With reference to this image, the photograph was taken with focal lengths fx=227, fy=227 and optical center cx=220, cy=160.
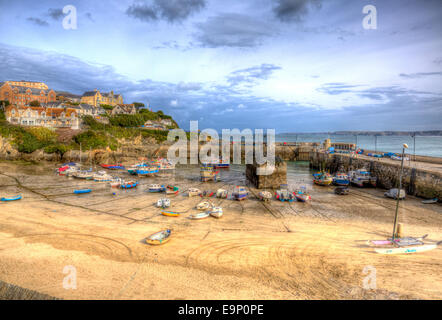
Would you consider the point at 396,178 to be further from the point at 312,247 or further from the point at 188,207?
the point at 188,207

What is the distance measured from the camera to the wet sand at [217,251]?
10.7 meters

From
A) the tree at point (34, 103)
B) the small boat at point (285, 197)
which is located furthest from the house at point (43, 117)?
the small boat at point (285, 197)

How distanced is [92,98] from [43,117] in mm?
32923

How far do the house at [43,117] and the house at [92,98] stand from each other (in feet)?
84.1

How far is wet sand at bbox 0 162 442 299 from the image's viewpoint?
10.7 metres

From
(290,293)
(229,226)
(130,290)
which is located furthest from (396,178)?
(130,290)

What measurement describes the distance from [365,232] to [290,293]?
10.5 metres

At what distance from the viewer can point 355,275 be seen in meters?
11.9

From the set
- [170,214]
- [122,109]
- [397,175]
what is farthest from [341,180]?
[122,109]

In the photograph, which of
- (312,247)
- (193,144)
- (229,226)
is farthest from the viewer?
(193,144)

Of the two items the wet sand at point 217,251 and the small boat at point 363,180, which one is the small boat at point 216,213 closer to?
the wet sand at point 217,251

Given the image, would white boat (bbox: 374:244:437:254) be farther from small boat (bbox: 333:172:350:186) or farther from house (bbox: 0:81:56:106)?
house (bbox: 0:81:56:106)

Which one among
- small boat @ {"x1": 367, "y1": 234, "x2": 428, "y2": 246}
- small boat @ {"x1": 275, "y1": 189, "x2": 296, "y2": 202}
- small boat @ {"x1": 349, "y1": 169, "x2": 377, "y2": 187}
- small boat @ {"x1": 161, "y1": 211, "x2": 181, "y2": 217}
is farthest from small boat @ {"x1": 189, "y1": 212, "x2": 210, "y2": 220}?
small boat @ {"x1": 349, "y1": 169, "x2": 377, "y2": 187}

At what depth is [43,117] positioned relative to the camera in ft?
213
